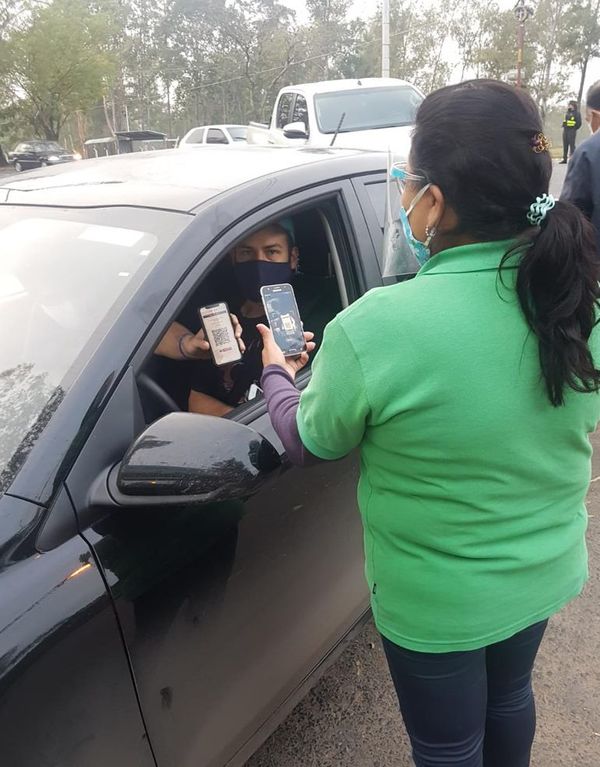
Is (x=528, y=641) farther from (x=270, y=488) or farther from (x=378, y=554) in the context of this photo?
(x=270, y=488)

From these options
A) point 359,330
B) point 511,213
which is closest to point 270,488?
point 359,330

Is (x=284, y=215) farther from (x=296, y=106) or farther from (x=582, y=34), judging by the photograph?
(x=582, y=34)

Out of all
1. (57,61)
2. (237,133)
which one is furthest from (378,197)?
(57,61)

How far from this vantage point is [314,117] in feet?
29.5

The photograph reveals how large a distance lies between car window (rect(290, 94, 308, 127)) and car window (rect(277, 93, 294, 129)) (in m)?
0.27

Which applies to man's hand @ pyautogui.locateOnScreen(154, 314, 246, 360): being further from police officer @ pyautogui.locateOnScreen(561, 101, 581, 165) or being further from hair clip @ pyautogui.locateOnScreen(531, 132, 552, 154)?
police officer @ pyautogui.locateOnScreen(561, 101, 581, 165)

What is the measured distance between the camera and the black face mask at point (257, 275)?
2.17m

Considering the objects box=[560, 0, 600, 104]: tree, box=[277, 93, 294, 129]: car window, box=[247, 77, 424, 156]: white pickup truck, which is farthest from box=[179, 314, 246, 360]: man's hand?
box=[560, 0, 600, 104]: tree

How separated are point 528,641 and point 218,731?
73 centimetres

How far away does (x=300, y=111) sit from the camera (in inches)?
379

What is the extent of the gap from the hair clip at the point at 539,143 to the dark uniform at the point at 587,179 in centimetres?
242

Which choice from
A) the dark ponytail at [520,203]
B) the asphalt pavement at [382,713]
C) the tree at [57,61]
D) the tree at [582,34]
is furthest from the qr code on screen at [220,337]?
the tree at [582,34]

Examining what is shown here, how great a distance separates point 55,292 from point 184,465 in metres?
0.70

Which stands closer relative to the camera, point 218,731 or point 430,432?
point 430,432
